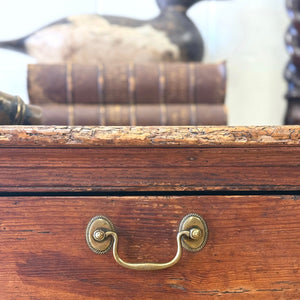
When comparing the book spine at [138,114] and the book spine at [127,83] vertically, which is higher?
the book spine at [127,83]

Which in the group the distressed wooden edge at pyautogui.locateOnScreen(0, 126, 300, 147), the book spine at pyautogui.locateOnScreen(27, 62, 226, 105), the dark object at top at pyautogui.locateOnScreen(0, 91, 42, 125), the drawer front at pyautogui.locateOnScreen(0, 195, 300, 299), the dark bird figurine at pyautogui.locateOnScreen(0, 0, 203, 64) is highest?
the dark bird figurine at pyautogui.locateOnScreen(0, 0, 203, 64)

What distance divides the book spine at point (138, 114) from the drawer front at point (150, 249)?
0.37m

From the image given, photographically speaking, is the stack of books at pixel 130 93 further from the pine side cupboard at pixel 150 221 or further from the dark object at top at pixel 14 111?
the pine side cupboard at pixel 150 221

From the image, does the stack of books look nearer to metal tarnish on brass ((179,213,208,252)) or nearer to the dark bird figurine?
the dark bird figurine

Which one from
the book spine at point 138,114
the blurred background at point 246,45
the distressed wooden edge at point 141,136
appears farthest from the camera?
the blurred background at point 246,45

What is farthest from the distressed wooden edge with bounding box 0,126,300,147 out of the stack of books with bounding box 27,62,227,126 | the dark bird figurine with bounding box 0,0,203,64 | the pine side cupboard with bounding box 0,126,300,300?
the dark bird figurine with bounding box 0,0,203,64

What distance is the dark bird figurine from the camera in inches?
30.5

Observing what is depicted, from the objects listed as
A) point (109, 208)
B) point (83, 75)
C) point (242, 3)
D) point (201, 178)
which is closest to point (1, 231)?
point (109, 208)

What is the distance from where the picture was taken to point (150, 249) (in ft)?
1.22

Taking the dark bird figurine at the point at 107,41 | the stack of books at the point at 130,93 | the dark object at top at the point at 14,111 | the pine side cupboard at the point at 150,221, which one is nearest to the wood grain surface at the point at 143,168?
the pine side cupboard at the point at 150,221

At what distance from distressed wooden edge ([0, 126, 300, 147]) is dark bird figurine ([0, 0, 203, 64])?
19.1 inches

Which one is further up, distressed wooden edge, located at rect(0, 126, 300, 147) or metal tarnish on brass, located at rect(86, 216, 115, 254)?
distressed wooden edge, located at rect(0, 126, 300, 147)

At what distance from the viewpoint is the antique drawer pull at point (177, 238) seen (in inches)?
13.8

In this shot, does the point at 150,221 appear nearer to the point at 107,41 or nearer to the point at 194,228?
the point at 194,228
